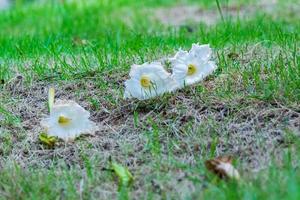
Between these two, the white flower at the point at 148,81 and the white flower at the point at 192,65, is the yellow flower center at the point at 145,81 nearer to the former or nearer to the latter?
the white flower at the point at 148,81

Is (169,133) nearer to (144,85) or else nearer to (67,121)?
(144,85)

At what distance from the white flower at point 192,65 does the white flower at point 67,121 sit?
18.6 inches

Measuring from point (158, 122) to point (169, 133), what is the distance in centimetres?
11

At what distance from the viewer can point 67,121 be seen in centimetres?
294

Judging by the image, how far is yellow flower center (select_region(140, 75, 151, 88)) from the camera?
3062mm

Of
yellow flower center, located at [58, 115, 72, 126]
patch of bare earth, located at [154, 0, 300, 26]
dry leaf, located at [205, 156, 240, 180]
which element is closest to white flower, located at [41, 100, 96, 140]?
yellow flower center, located at [58, 115, 72, 126]

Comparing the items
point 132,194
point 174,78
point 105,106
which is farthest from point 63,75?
point 132,194

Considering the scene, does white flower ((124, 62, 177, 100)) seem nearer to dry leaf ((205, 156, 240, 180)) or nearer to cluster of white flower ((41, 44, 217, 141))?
cluster of white flower ((41, 44, 217, 141))

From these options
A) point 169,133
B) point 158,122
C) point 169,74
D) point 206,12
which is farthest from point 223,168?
point 206,12

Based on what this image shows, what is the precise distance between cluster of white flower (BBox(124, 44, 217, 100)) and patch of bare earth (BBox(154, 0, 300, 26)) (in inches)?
135

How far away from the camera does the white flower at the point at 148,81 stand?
305 centimetres

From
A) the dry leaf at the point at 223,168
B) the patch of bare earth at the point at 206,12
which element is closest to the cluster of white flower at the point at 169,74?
the dry leaf at the point at 223,168

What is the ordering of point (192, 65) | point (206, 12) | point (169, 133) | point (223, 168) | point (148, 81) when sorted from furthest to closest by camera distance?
point (206, 12)
point (192, 65)
point (148, 81)
point (169, 133)
point (223, 168)

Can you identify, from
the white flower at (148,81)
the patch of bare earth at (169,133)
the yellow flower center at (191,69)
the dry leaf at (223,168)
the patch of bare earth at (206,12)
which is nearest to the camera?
the dry leaf at (223,168)
